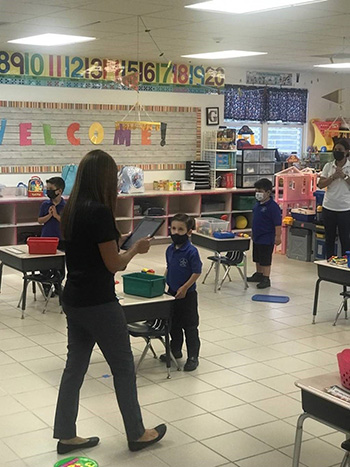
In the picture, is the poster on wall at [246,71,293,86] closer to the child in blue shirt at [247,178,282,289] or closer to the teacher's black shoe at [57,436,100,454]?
the child in blue shirt at [247,178,282,289]

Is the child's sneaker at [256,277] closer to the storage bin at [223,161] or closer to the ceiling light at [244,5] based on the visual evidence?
the ceiling light at [244,5]

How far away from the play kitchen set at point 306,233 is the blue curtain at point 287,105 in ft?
12.5

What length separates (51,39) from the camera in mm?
10102

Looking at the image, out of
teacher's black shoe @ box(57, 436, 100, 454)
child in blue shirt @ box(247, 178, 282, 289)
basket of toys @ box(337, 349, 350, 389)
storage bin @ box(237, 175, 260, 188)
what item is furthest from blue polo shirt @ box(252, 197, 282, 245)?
basket of toys @ box(337, 349, 350, 389)

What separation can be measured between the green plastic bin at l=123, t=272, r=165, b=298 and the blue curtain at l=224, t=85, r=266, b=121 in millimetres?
9061

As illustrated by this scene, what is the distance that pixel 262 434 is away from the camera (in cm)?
507

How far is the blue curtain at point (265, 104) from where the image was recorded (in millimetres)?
14727

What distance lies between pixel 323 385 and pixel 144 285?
248 centimetres

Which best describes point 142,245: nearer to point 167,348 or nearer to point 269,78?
point 167,348

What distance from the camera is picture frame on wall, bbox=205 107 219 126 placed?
46.6 ft

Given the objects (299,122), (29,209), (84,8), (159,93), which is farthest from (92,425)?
(299,122)

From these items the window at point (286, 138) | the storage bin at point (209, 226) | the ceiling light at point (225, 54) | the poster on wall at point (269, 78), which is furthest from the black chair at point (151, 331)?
the window at point (286, 138)

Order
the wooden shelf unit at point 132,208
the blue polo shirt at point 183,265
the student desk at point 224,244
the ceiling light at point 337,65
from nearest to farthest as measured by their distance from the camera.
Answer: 1. the blue polo shirt at point 183,265
2. the student desk at point 224,244
3. the wooden shelf unit at point 132,208
4. the ceiling light at point 337,65

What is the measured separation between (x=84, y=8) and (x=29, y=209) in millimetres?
5535
